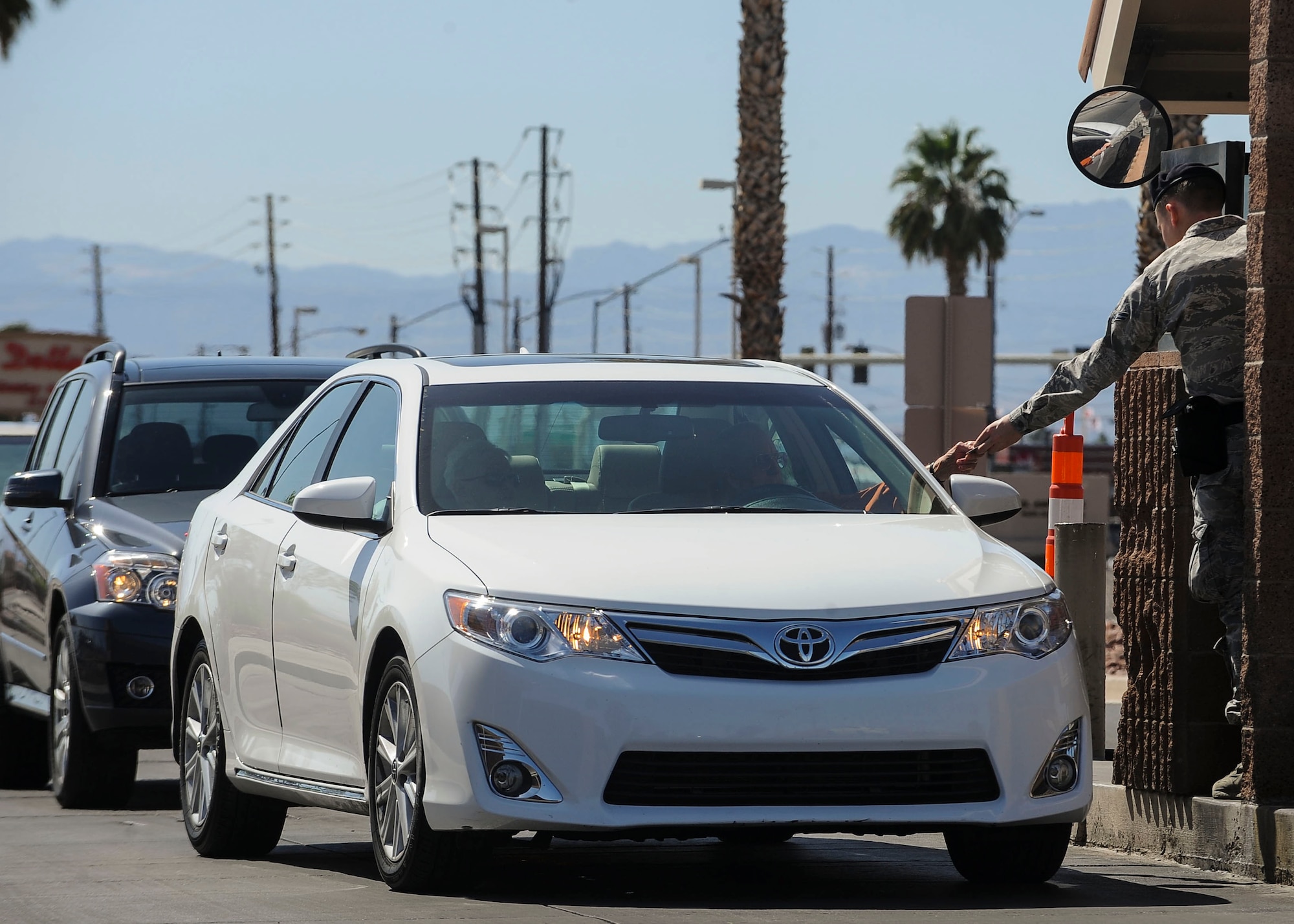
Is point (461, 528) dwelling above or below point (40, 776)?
above

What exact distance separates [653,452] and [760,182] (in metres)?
19.7

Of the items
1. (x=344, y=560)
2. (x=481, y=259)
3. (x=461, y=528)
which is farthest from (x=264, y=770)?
(x=481, y=259)

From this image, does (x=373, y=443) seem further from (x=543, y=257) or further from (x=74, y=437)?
(x=543, y=257)

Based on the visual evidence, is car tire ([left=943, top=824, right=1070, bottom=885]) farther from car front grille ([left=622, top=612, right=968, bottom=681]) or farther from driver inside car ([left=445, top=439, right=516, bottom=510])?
driver inside car ([left=445, top=439, right=516, bottom=510])

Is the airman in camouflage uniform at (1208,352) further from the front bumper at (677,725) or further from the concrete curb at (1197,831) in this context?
the front bumper at (677,725)

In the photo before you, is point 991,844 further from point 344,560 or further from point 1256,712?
point 344,560

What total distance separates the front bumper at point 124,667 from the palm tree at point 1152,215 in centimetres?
1388

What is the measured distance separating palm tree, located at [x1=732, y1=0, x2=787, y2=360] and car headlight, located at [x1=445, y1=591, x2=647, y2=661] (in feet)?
66.8

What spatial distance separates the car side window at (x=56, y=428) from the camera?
37.8ft

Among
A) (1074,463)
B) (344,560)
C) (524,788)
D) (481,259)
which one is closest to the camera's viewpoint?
(524,788)

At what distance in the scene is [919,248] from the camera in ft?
220

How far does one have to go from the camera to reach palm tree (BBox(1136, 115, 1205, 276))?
73.9 feet

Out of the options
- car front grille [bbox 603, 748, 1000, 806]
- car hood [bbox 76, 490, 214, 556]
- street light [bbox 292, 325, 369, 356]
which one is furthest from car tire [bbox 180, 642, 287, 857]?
street light [bbox 292, 325, 369, 356]

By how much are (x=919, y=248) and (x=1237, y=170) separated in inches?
2343
